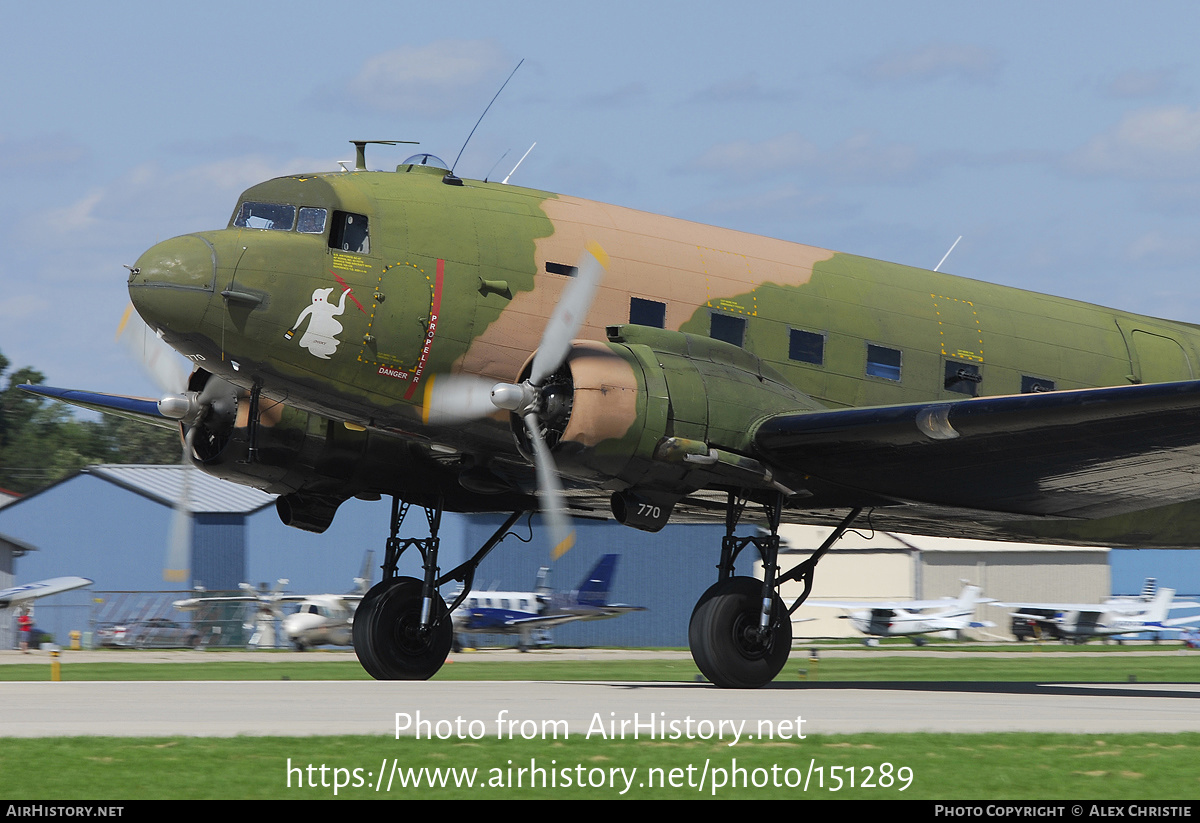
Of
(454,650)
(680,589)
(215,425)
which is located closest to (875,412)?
(215,425)

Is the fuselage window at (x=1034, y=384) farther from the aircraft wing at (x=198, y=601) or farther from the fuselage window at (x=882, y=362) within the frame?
the aircraft wing at (x=198, y=601)

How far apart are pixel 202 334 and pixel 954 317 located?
9.69 m

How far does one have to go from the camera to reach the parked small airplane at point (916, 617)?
47875 mm

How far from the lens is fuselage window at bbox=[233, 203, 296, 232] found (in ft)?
50.1

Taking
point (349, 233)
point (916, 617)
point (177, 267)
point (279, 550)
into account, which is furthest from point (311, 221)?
point (916, 617)

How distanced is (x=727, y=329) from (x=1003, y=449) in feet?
11.7

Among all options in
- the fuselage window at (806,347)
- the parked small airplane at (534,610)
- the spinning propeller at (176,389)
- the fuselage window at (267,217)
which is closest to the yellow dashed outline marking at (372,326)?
the fuselage window at (267,217)

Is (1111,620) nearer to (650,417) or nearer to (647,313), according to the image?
(647,313)

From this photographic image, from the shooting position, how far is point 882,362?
17734 mm

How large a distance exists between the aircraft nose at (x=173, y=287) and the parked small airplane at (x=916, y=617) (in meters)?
37.2

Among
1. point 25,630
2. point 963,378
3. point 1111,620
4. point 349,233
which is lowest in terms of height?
point 25,630

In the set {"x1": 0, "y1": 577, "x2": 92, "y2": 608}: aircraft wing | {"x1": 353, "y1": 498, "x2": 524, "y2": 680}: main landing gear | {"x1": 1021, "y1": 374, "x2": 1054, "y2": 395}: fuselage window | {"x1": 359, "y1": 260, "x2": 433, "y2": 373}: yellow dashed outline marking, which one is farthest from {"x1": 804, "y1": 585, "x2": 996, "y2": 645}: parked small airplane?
{"x1": 359, "y1": 260, "x2": 433, "y2": 373}: yellow dashed outline marking

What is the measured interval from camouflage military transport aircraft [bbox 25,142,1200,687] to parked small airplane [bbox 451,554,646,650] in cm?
2276

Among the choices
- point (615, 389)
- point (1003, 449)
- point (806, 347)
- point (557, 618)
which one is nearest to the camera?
point (615, 389)
